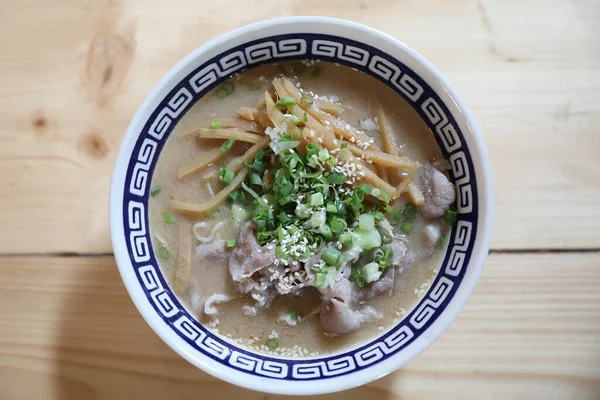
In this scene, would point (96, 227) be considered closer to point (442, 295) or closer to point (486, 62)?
point (442, 295)

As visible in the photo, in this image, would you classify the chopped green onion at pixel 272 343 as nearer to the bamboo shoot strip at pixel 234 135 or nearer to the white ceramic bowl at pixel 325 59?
the white ceramic bowl at pixel 325 59

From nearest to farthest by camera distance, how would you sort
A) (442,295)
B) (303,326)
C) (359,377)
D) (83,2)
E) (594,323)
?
(359,377)
(442,295)
(303,326)
(594,323)
(83,2)

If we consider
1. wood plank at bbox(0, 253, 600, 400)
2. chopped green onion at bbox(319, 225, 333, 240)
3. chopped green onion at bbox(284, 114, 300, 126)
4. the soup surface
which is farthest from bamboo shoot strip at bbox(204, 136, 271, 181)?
wood plank at bbox(0, 253, 600, 400)

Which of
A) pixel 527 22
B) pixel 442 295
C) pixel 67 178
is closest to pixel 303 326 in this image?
pixel 442 295

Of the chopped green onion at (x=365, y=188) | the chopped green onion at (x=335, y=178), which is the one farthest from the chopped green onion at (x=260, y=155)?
the chopped green onion at (x=365, y=188)

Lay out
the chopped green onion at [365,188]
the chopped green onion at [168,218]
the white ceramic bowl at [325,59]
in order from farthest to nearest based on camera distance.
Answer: the chopped green onion at [168,218] < the chopped green onion at [365,188] < the white ceramic bowl at [325,59]

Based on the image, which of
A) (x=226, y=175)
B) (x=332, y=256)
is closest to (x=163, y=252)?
(x=226, y=175)

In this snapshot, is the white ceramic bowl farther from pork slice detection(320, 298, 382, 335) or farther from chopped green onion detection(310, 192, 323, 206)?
chopped green onion detection(310, 192, 323, 206)
